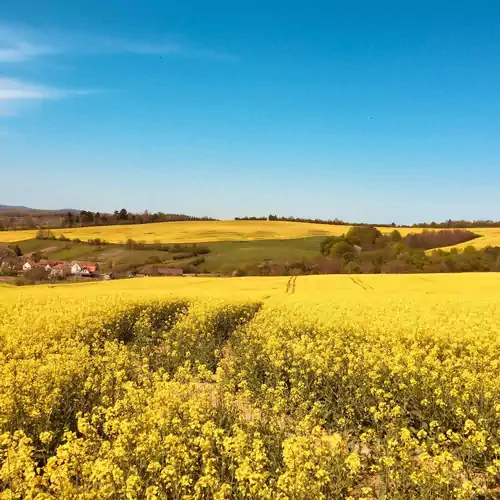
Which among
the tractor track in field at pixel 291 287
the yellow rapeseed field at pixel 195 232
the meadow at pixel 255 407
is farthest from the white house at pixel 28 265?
the meadow at pixel 255 407

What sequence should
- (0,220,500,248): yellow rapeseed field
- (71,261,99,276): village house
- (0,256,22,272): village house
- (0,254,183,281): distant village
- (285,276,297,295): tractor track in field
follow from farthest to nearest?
(0,220,500,248): yellow rapeseed field < (0,256,22,272): village house < (71,261,99,276): village house < (0,254,183,281): distant village < (285,276,297,295): tractor track in field

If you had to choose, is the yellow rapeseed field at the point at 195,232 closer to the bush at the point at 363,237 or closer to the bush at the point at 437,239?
the bush at the point at 437,239

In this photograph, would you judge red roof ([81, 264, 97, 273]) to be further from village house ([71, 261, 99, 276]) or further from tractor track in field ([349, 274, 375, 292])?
tractor track in field ([349, 274, 375, 292])

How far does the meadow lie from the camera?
5.08 m

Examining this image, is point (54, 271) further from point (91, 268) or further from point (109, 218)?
point (109, 218)

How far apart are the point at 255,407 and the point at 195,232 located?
90800 mm

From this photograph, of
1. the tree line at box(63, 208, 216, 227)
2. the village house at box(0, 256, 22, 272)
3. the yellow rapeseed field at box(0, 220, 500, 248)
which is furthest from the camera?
the tree line at box(63, 208, 216, 227)

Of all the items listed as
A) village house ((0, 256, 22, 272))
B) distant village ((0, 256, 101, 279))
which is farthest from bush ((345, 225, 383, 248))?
village house ((0, 256, 22, 272))

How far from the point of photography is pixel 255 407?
7883mm

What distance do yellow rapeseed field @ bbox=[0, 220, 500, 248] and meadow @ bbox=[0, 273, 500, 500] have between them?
237 ft

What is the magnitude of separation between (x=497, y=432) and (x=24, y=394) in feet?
24.3

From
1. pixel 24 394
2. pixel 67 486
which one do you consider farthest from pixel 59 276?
pixel 67 486

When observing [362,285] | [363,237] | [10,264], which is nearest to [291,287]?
[362,285]

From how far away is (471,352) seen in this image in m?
10.6
